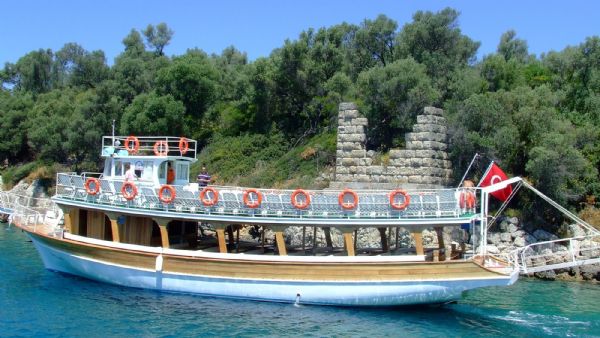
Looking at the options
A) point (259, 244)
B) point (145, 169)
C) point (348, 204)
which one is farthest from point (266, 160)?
point (348, 204)

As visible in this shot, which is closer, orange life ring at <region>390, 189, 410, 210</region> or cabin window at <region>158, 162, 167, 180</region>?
orange life ring at <region>390, 189, 410, 210</region>

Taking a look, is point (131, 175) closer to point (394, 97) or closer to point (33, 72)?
point (394, 97)

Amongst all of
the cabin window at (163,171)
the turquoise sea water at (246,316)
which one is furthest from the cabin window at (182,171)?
the turquoise sea water at (246,316)

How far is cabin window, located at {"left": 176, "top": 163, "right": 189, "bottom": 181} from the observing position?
21609mm

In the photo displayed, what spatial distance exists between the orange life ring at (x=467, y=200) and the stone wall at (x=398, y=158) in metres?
13.0

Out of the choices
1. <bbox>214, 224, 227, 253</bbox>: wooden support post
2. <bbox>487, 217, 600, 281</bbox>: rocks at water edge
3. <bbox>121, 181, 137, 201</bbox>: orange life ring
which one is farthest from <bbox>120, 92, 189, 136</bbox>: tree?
<bbox>214, 224, 227, 253</bbox>: wooden support post

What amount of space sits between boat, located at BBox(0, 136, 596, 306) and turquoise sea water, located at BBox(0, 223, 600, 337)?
20.2 inches

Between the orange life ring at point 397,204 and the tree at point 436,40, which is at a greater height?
the tree at point 436,40

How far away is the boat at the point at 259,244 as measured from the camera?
16.8 m

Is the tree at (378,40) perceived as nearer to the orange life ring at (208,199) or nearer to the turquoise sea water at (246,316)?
the turquoise sea water at (246,316)

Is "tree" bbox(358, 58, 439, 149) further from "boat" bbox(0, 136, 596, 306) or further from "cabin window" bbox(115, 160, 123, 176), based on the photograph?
"cabin window" bbox(115, 160, 123, 176)

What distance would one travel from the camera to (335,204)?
17500 mm

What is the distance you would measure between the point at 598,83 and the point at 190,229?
2406cm

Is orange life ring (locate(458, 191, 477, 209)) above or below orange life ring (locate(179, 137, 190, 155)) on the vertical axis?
below
